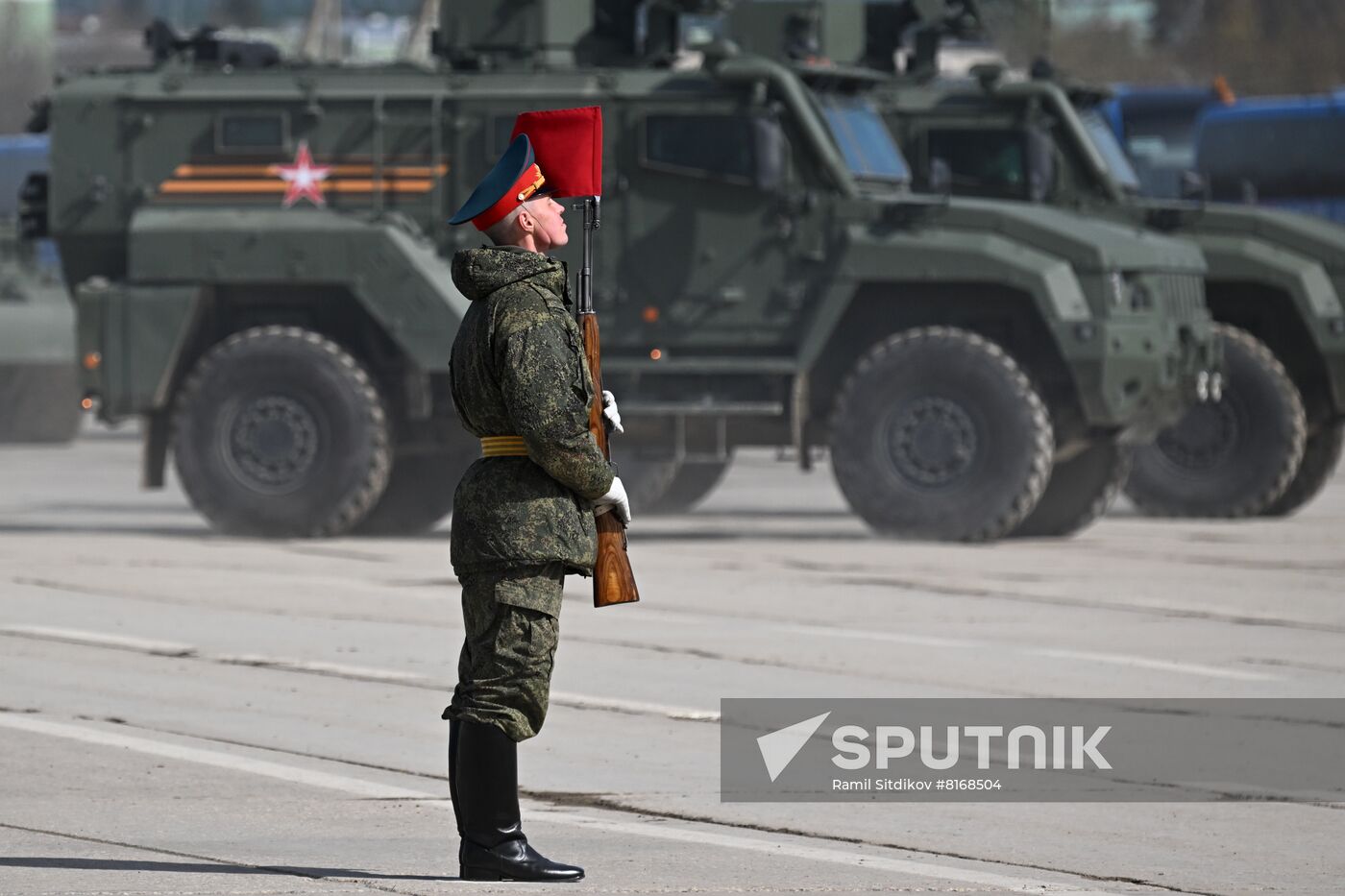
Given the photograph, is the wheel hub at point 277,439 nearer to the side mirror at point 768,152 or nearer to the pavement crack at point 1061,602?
the side mirror at point 768,152

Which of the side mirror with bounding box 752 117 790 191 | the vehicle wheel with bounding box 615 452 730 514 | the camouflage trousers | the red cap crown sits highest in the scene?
the red cap crown

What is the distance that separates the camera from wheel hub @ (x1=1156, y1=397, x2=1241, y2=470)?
18766mm

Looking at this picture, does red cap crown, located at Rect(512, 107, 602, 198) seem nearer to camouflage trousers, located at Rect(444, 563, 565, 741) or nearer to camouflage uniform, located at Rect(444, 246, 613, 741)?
camouflage uniform, located at Rect(444, 246, 613, 741)

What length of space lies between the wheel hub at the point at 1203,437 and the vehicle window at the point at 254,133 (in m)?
5.88

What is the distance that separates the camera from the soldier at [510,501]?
644 cm

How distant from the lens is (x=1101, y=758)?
8711mm

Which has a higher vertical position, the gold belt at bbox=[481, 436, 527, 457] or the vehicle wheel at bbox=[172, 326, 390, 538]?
the gold belt at bbox=[481, 436, 527, 457]

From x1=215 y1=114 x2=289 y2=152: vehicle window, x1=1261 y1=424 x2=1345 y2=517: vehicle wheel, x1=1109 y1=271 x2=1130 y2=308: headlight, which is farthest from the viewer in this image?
x1=1261 y1=424 x2=1345 y2=517: vehicle wheel

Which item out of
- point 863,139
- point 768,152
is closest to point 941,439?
point 768,152

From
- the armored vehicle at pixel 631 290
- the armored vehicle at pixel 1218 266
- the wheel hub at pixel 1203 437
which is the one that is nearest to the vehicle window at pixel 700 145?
the armored vehicle at pixel 631 290

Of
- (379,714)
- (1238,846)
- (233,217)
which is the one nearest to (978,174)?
(233,217)

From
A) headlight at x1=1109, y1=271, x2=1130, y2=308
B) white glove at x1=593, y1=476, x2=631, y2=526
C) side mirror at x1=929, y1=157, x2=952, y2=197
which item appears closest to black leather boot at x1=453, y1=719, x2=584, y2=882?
white glove at x1=593, y1=476, x2=631, y2=526

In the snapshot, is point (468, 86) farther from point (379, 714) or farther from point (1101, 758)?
point (1101, 758)

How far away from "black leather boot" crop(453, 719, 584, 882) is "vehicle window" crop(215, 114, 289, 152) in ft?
37.0
